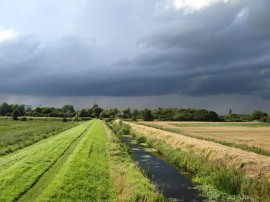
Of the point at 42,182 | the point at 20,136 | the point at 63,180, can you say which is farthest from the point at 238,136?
the point at 42,182

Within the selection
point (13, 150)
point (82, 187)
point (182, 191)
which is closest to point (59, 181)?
point (82, 187)

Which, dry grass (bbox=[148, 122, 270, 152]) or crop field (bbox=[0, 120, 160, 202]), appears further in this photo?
dry grass (bbox=[148, 122, 270, 152])

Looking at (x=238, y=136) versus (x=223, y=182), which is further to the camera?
(x=238, y=136)

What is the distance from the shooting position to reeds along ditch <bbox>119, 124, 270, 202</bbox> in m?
20.4

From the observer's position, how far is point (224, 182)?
22.7m

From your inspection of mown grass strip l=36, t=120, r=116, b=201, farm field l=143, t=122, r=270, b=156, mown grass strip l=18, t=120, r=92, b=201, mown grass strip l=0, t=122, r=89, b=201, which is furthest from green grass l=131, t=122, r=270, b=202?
mown grass strip l=0, t=122, r=89, b=201

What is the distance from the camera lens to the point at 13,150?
39.6 meters

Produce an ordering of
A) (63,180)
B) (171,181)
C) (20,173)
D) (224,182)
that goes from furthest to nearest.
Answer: (171,181)
(20,173)
(224,182)
(63,180)

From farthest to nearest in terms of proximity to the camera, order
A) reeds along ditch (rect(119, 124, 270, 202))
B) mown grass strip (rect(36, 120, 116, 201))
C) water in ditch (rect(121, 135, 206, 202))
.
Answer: water in ditch (rect(121, 135, 206, 202)) → reeds along ditch (rect(119, 124, 270, 202)) → mown grass strip (rect(36, 120, 116, 201))

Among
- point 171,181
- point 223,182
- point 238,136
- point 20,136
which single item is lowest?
point 171,181

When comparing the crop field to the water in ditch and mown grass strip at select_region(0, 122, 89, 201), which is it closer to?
mown grass strip at select_region(0, 122, 89, 201)

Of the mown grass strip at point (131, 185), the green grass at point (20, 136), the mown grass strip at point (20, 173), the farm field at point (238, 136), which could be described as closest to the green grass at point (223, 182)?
the mown grass strip at point (131, 185)

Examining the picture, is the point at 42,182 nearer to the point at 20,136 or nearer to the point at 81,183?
the point at 81,183

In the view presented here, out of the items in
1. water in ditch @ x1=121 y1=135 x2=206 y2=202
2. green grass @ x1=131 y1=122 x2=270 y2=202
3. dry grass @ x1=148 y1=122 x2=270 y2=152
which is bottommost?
water in ditch @ x1=121 y1=135 x2=206 y2=202
